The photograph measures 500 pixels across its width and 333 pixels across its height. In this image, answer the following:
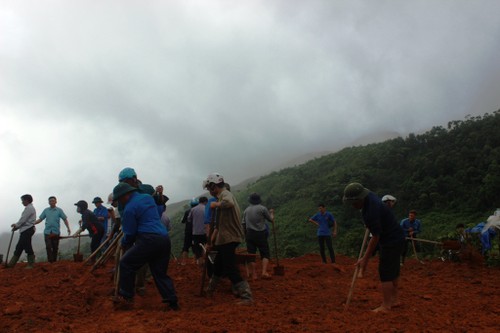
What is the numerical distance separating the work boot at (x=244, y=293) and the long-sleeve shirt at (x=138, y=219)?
121 cm

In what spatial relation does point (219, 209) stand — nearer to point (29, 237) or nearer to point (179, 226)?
point (29, 237)

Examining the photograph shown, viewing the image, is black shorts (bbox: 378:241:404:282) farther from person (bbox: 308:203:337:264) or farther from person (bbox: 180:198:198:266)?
person (bbox: 308:203:337:264)

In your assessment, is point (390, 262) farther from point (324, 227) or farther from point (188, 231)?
point (324, 227)

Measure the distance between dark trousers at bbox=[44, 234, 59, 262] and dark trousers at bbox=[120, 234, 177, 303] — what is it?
6.32m

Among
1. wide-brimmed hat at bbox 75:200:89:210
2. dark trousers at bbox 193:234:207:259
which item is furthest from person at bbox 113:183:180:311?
wide-brimmed hat at bbox 75:200:89:210

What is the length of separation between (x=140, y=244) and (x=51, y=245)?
267 inches

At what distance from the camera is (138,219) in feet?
16.2

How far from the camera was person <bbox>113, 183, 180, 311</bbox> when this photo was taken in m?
4.88

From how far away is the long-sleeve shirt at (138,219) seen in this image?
16.1ft

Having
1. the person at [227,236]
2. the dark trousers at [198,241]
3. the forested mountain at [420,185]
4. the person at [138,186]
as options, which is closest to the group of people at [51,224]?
the dark trousers at [198,241]

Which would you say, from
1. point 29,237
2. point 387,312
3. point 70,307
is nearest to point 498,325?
point 387,312

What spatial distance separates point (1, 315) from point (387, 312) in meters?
4.41

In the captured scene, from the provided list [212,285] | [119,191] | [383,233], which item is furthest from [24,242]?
[383,233]

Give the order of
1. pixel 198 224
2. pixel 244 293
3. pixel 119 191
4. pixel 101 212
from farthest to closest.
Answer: pixel 101 212
pixel 198 224
pixel 244 293
pixel 119 191
